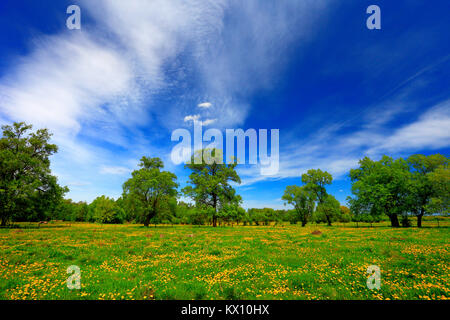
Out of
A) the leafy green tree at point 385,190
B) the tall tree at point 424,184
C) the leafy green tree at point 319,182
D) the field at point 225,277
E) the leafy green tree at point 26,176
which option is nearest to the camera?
the field at point 225,277

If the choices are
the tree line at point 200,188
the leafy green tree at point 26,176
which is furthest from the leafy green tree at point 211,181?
the leafy green tree at point 26,176

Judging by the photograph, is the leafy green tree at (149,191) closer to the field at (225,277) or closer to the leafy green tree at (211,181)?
the leafy green tree at (211,181)

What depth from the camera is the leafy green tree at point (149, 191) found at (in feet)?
143

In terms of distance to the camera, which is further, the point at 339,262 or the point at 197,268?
the point at 339,262

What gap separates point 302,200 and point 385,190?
73.2ft

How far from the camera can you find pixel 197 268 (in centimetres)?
906

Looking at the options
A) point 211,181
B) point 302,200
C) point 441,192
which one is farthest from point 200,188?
point 441,192

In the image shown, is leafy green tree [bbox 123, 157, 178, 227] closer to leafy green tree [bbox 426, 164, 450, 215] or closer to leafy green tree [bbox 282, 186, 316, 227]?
leafy green tree [bbox 282, 186, 316, 227]

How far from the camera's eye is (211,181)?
133ft

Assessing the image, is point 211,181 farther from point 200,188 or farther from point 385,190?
point 385,190

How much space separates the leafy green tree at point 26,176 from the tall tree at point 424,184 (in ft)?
243
